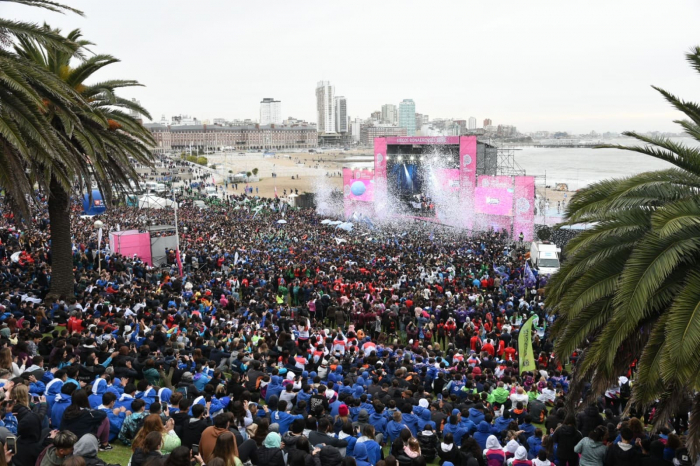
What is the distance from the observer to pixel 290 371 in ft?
34.5

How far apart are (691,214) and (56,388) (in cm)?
822

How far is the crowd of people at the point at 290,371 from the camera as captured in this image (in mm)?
7184

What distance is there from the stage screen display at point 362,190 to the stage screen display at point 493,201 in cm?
960

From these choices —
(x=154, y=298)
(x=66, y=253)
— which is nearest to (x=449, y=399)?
(x=154, y=298)

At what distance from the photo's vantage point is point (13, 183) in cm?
1098

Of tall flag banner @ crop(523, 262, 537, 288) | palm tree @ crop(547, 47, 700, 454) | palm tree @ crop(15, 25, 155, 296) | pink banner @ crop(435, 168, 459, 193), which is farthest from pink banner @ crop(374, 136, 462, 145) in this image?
palm tree @ crop(547, 47, 700, 454)

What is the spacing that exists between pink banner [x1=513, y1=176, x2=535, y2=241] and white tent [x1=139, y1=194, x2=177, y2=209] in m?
25.8

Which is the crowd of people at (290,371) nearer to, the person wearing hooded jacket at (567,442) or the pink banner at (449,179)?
the person wearing hooded jacket at (567,442)

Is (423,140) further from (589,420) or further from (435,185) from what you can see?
(589,420)

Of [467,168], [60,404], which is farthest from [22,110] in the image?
[467,168]

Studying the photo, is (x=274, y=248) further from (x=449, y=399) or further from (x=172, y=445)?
(x=172, y=445)

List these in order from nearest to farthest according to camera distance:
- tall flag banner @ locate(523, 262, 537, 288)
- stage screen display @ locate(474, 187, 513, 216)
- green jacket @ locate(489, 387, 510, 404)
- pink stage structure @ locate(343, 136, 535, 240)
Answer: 1. green jacket @ locate(489, 387, 510, 404)
2. tall flag banner @ locate(523, 262, 537, 288)
3. stage screen display @ locate(474, 187, 513, 216)
4. pink stage structure @ locate(343, 136, 535, 240)

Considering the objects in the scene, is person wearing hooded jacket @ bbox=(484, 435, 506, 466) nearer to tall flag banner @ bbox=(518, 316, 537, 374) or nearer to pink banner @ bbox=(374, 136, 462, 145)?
tall flag banner @ bbox=(518, 316, 537, 374)

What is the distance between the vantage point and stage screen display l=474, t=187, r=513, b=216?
36.8 meters
